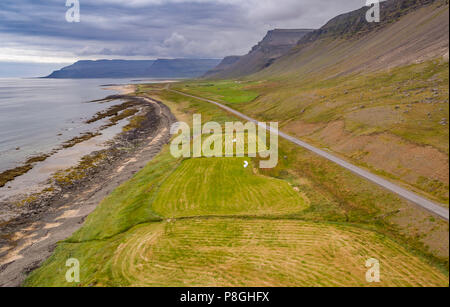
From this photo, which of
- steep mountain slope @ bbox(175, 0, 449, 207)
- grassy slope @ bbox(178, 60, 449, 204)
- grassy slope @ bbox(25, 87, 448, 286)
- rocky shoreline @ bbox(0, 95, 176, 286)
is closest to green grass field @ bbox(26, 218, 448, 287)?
grassy slope @ bbox(25, 87, 448, 286)

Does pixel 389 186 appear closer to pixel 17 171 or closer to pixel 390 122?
pixel 390 122

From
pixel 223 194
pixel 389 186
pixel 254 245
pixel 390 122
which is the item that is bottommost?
pixel 254 245

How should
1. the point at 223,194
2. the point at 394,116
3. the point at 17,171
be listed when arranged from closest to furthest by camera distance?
the point at 223,194, the point at 394,116, the point at 17,171

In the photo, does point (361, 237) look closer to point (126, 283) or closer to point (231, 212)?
point (231, 212)

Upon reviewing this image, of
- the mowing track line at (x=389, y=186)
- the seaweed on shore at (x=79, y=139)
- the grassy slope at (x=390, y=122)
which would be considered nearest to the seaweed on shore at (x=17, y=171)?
the seaweed on shore at (x=79, y=139)

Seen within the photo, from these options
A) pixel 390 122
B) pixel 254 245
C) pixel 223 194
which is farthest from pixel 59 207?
pixel 390 122

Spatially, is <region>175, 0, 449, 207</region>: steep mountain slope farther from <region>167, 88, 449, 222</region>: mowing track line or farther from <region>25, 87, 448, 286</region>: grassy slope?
<region>25, 87, 448, 286</region>: grassy slope

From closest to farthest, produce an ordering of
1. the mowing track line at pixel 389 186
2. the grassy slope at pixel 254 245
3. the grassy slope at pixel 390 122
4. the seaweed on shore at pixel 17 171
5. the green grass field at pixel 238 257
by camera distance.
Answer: the green grass field at pixel 238 257
the grassy slope at pixel 254 245
the mowing track line at pixel 389 186
the grassy slope at pixel 390 122
the seaweed on shore at pixel 17 171

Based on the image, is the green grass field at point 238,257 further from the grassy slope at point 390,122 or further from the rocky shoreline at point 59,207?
the grassy slope at point 390,122
